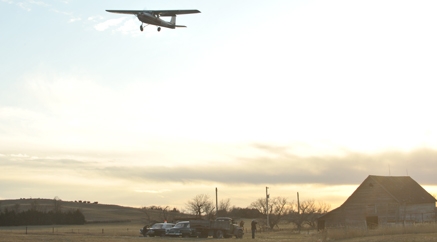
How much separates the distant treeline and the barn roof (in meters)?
78.7

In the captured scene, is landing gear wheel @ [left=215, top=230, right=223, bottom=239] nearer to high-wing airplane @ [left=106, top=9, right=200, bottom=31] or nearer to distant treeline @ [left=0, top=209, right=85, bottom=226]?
high-wing airplane @ [left=106, top=9, right=200, bottom=31]

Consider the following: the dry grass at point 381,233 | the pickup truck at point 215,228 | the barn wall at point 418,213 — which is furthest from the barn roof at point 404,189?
the dry grass at point 381,233

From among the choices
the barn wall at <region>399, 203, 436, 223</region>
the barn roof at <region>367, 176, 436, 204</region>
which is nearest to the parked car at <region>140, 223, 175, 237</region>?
the barn roof at <region>367, 176, 436, 204</region>

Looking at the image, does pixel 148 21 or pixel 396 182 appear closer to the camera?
pixel 148 21

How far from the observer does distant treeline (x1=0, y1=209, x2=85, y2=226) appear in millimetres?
114000

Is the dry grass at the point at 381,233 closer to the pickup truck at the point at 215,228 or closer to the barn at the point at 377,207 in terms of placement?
the pickup truck at the point at 215,228

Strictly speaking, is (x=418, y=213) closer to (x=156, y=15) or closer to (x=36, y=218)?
(x=156, y=15)

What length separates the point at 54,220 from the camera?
398 feet

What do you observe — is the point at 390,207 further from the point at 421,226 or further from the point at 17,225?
the point at 17,225

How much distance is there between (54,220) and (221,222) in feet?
265

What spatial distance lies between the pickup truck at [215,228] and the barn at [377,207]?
1273 centimetres

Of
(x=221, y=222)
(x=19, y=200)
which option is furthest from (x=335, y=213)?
(x=19, y=200)

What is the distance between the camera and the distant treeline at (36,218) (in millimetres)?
114000

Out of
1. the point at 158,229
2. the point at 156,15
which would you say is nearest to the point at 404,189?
the point at 158,229
